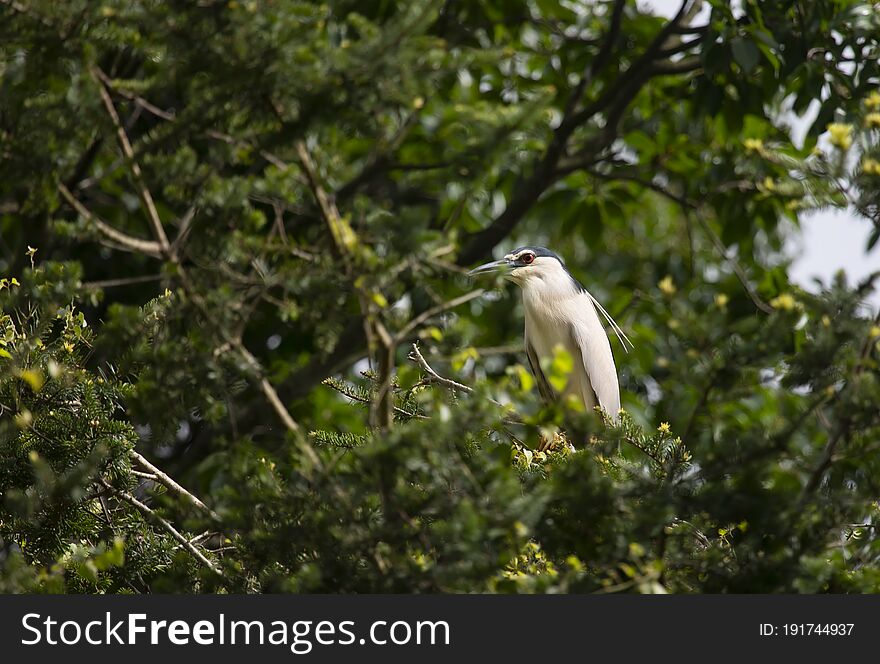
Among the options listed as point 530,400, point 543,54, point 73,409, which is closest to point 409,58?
point 530,400

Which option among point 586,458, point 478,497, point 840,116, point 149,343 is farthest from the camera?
point 840,116

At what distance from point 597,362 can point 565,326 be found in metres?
0.27

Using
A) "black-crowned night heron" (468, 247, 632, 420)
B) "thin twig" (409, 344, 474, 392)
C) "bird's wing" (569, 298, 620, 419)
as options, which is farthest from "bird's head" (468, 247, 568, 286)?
"thin twig" (409, 344, 474, 392)

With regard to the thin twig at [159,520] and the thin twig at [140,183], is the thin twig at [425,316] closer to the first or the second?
the thin twig at [140,183]

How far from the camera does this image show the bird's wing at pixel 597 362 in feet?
17.7

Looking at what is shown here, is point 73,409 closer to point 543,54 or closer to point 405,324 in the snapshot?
point 405,324

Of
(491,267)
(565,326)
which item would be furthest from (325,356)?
(565,326)

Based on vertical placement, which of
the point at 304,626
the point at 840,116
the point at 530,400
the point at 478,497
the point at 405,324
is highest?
the point at 840,116

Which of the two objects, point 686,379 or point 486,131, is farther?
point 486,131

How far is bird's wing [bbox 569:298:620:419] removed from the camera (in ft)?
17.7

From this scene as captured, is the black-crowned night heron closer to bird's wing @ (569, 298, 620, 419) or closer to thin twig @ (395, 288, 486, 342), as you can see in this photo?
bird's wing @ (569, 298, 620, 419)

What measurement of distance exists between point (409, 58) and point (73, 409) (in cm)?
135

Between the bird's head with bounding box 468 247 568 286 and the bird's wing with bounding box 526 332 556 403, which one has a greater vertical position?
the bird's head with bounding box 468 247 568 286

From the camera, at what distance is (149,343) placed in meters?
2.55
